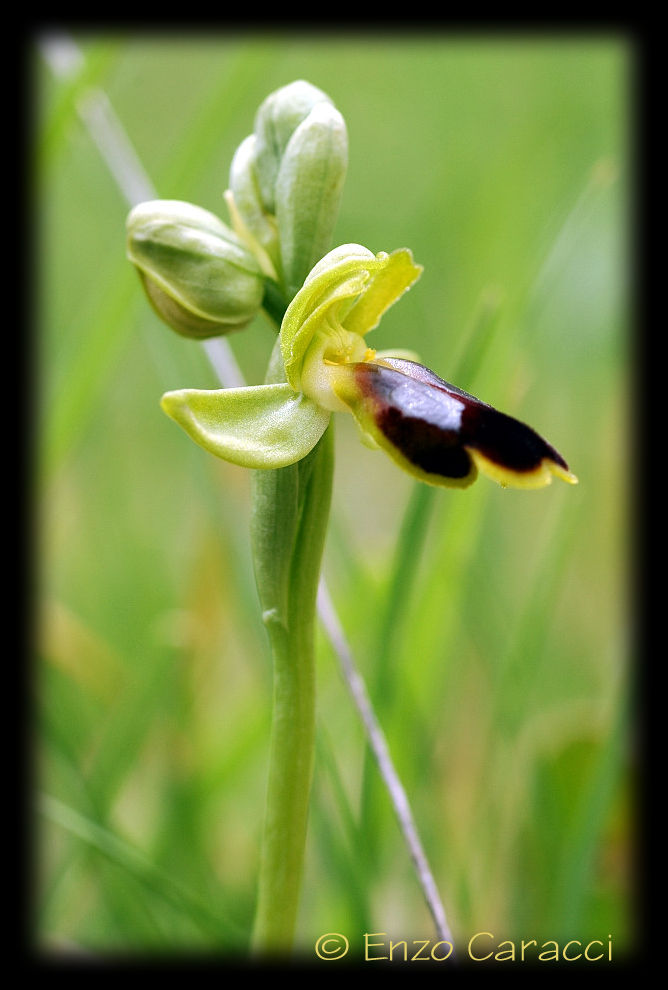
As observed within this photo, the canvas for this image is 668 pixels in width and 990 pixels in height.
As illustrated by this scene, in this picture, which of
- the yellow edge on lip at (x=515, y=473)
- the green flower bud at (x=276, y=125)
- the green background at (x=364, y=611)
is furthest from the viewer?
the green background at (x=364, y=611)

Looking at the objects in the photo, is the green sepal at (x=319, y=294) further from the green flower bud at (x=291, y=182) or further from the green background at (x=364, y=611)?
the green background at (x=364, y=611)

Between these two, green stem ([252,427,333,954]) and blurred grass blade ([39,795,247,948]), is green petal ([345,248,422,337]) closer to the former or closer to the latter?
green stem ([252,427,333,954])

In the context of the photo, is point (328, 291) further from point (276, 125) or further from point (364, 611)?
point (364, 611)

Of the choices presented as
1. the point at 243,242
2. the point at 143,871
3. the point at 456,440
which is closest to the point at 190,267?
the point at 243,242

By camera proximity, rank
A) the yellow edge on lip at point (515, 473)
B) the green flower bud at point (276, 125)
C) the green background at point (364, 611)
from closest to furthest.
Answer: the yellow edge on lip at point (515, 473)
the green flower bud at point (276, 125)
the green background at point (364, 611)

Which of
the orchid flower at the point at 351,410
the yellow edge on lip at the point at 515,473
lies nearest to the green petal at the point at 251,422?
the orchid flower at the point at 351,410

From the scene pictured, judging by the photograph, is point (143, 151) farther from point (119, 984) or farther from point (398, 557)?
point (119, 984)

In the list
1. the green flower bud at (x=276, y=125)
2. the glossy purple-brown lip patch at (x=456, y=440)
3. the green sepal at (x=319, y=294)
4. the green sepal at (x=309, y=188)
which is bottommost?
the glossy purple-brown lip patch at (x=456, y=440)

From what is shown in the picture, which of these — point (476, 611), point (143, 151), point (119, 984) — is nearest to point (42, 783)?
point (119, 984)

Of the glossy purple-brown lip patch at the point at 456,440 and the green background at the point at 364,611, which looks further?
the green background at the point at 364,611
